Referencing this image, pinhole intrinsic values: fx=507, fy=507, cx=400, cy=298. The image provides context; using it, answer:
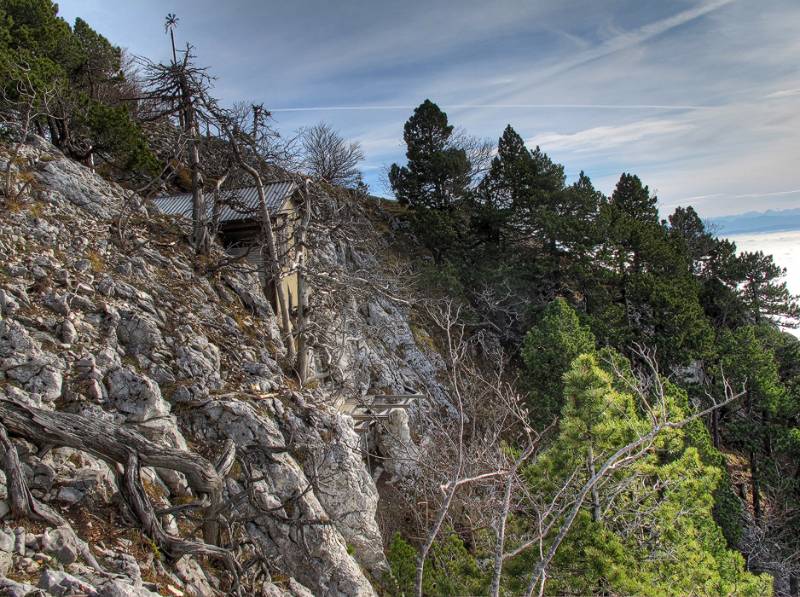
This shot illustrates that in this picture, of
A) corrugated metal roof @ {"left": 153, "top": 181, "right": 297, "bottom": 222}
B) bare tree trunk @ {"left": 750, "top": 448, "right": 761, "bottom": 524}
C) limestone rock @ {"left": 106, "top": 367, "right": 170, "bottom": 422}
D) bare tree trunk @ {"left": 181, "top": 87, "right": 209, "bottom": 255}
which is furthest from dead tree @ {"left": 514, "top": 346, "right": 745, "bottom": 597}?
bare tree trunk @ {"left": 750, "top": 448, "right": 761, "bottom": 524}

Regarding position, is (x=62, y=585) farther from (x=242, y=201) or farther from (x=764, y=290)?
(x=764, y=290)

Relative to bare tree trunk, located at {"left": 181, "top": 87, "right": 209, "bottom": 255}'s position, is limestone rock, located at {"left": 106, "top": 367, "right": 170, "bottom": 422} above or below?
below

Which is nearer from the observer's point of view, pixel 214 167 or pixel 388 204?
pixel 214 167

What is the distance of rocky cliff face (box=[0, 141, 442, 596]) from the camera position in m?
4.92

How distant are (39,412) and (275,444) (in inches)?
130

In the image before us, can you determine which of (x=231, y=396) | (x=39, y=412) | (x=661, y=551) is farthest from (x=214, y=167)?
(x=661, y=551)

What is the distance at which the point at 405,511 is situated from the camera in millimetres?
17938

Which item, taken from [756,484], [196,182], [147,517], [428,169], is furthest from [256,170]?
[756,484]

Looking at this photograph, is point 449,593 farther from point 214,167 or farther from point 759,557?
point 759,557

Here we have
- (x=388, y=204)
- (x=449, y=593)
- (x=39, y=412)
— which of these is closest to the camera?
(x=39, y=412)

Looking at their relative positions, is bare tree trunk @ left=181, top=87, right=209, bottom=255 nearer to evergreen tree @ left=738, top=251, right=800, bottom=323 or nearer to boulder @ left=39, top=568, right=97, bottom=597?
boulder @ left=39, top=568, right=97, bottom=597

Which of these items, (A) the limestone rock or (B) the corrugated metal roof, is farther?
(B) the corrugated metal roof

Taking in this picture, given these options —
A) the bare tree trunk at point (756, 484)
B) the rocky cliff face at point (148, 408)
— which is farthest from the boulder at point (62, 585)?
the bare tree trunk at point (756, 484)

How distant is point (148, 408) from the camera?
668 cm
